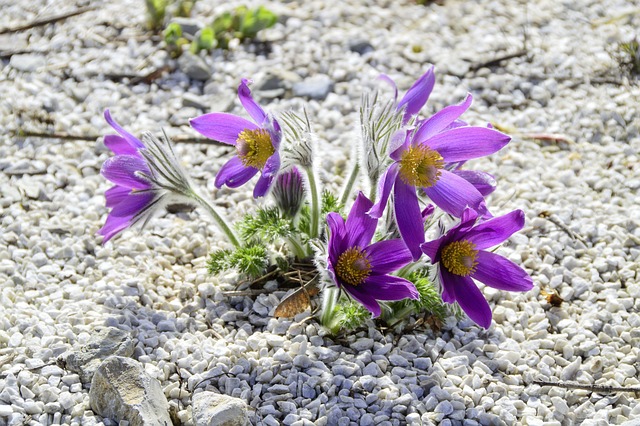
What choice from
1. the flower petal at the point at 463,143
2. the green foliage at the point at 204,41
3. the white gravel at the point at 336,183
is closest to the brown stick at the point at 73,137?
the white gravel at the point at 336,183

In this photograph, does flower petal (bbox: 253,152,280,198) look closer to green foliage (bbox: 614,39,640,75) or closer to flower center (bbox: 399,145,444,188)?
flower center (bbox: 399,145,444,188)

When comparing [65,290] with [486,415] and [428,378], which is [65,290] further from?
[486,415]

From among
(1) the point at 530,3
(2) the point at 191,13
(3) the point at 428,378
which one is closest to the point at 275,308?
(3) the point at 428,378

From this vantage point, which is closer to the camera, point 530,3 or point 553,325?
point 553,325

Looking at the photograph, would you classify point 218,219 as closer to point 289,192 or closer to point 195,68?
point 289,192

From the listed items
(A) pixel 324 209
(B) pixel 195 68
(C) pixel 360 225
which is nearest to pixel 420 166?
(C) pixel 360 225

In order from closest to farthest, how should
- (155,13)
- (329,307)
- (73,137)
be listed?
(329,307)
(73,137)
(155,13)
